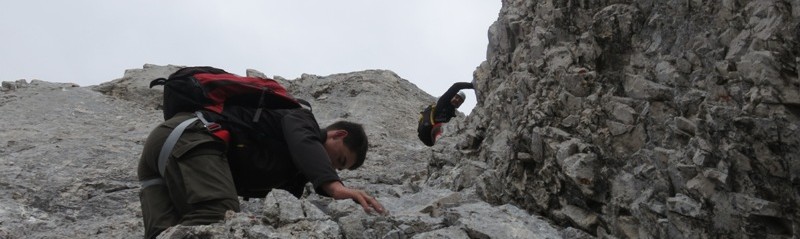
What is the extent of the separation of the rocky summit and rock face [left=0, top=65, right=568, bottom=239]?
27mm

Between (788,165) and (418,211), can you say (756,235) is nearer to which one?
(788,165)

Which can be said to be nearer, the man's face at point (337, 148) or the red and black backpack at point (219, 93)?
the red and black backpack at point (219, 93)

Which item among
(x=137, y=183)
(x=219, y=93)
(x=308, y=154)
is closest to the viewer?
(x=308, y=154)

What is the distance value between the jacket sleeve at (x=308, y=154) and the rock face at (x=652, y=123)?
2.14 metres

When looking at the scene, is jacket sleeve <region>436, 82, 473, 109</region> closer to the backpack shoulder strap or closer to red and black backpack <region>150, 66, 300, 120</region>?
red and black backpack <region>150, 66, 300, 120</region>

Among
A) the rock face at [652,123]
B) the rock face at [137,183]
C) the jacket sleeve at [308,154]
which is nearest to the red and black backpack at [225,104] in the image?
the jacket sleeve at [308,154]

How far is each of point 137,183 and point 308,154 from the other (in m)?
4.79

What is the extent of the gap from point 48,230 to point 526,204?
16.6 feet

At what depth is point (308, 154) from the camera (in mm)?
8023

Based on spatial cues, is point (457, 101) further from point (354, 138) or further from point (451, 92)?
point (354, 138)

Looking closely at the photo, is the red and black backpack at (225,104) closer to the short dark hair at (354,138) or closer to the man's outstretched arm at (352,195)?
the short dark hair at (354,138)

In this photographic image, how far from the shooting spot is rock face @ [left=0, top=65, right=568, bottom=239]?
758cm

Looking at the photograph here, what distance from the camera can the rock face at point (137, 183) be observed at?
758 centimetres

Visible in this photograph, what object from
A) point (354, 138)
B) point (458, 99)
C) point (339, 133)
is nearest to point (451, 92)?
point (458, 99)
